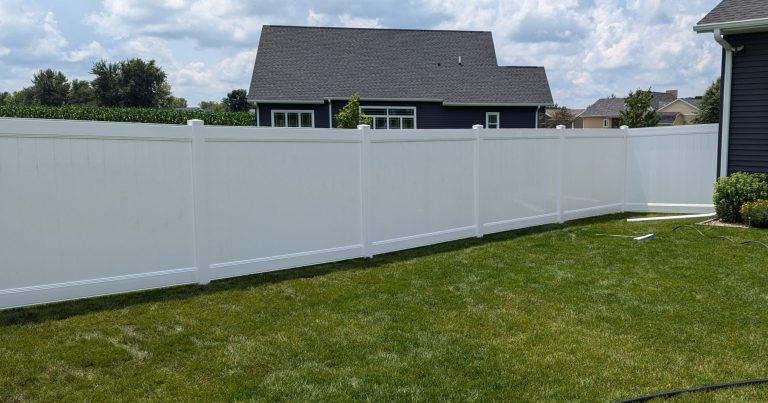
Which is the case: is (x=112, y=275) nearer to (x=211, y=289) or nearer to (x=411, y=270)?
(x=211, y=289)

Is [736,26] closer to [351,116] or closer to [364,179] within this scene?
[364,179]

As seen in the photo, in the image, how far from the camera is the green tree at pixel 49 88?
80312 millimetres

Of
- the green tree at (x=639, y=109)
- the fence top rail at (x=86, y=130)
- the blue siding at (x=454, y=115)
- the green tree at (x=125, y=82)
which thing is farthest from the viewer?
the green tree at (x=125, y=82)

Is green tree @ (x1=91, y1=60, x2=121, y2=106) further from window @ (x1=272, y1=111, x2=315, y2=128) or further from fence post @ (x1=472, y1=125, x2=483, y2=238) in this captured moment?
fence post @ (x1=472, y1=125, x2=483, y2=238)

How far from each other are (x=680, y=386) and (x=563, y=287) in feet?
7.98

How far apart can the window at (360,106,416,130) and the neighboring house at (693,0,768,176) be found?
50.1 feet

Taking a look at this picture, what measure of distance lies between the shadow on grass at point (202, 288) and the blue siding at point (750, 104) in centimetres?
453

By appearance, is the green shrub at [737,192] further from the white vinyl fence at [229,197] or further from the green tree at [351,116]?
the green tree at [351,116]

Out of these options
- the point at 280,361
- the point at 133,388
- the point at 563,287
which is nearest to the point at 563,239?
the point at 563,287

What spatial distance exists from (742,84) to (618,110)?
61360 millimetres

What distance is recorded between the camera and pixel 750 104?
10141 millimetres

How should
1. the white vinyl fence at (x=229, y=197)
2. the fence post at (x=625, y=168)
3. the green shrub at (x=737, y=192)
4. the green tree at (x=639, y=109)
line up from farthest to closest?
→ the green tree at (x=639, y=109), the fence post at (x=625, y=168), the green shrub at (x=737, y=192), the white vinyl fence at (x=229, y=197)

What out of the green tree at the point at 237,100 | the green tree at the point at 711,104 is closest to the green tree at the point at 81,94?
the green tree at the point at 237,100

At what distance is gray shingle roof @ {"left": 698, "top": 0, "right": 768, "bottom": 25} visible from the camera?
32.1 feet
